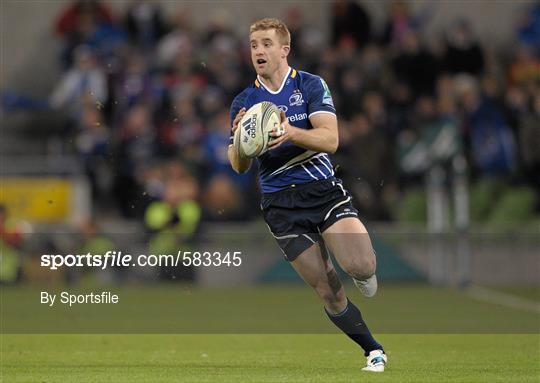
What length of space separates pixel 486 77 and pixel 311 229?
582 inches

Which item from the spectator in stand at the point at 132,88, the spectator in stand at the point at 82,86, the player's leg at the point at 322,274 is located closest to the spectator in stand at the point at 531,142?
the spectator in stand at the point at 132,88

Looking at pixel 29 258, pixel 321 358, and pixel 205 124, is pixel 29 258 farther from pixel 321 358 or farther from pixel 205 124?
pixel 321 358

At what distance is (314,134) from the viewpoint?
9.80 meters

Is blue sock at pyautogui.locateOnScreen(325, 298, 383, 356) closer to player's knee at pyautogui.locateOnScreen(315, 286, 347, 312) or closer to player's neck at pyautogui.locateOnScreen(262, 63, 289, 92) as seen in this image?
player's knee at pyautogui.locateOnScreen(315, 286, 347, 312)

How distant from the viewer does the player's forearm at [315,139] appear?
966 cm

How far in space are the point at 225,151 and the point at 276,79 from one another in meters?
11.9

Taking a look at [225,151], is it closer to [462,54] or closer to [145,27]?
[145,27]

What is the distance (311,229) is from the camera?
1030 cm

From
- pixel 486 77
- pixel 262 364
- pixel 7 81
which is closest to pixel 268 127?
pixel 262 364

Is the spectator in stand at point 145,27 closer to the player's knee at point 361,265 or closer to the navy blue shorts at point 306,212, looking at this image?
the navy blue shorts at point 306,212

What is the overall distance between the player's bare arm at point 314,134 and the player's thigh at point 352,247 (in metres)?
0.61

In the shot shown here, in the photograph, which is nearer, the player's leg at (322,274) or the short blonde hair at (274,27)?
the short blonde hair at (274,27)

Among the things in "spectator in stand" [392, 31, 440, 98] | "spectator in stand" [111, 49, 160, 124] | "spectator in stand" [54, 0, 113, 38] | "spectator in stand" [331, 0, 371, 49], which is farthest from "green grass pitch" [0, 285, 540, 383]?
"spectator in stand" [331, 0, 371, 49]

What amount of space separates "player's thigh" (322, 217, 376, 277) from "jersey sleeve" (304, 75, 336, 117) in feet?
2.83
